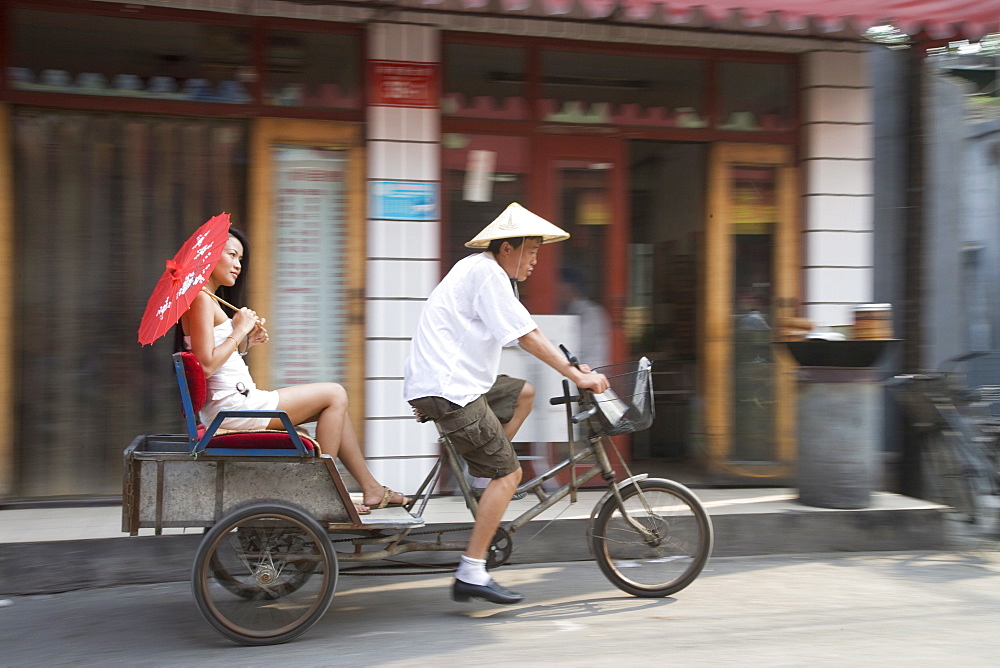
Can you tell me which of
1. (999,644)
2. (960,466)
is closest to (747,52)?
(960,466)

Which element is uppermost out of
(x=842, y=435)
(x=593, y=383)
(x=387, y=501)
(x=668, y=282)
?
(x=668, y=282)

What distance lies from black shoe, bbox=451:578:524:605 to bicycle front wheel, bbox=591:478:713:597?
1.78 feet

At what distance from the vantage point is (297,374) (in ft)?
20.8

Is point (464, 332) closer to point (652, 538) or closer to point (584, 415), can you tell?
point (584, 415)

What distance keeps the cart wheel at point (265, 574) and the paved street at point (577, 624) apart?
0.12 meters

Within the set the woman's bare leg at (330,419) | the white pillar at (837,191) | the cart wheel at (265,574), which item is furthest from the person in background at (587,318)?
the cart wheel at (265,574)

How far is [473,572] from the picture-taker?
433 cm

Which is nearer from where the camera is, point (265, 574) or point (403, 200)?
point (265, 574)

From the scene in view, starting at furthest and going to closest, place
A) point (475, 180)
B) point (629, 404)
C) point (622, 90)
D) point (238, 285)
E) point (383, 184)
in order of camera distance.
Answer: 1. point (622, 90)
2. point (475, 180)
3. point (383, 184)
4. point (238, 285)
5. point (629, 404)

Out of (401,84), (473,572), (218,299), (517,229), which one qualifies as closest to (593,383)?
(517,229)

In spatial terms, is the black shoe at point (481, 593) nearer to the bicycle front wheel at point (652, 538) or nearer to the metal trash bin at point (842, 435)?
the bicycle front wheel at point (652, 538)

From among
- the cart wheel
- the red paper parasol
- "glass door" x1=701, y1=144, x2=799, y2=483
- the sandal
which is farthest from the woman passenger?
"glass door" x1=701, y1=144, x2=799, y2=483

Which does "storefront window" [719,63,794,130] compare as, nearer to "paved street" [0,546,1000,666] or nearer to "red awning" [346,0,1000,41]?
"red awning" [346,0,1000,41]

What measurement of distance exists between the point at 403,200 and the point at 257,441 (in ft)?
8.93
